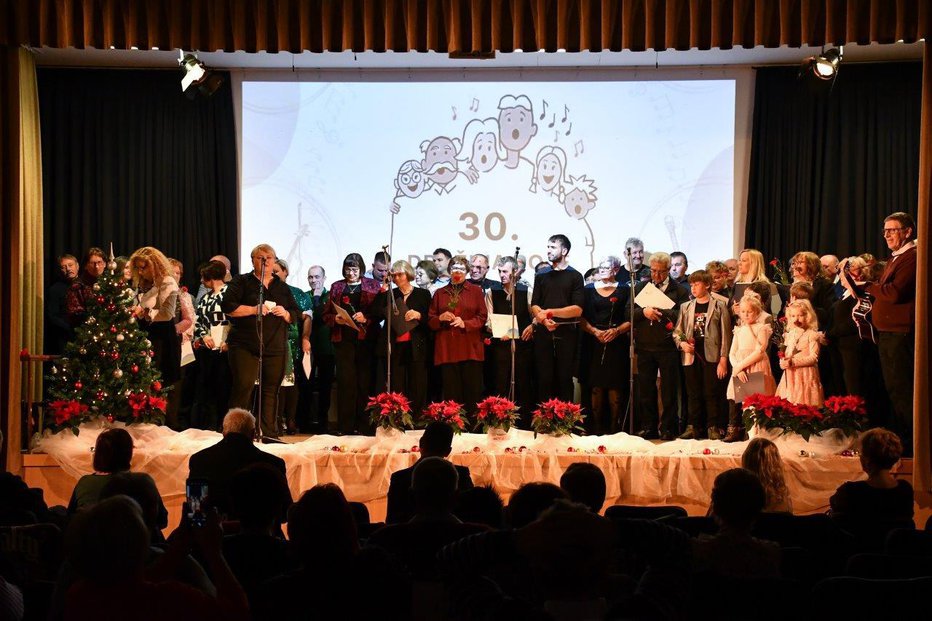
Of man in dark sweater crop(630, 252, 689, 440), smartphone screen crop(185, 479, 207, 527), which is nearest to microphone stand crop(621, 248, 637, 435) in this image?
man in dark sweater crop(630, 252, 689, 440)

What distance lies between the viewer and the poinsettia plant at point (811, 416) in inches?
286

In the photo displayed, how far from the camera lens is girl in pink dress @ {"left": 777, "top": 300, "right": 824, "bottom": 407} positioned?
7750 millimetres

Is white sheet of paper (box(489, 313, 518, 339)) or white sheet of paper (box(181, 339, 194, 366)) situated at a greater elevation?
white sheet of paper (box(489, 313, 518, 339))

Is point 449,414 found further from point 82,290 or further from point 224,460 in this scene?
point 82,290

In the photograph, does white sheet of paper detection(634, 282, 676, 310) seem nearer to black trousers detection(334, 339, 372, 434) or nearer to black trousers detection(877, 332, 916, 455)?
black trousers detection(877, 332, 916, 455)

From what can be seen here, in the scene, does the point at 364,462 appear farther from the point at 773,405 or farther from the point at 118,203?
the point at 118,203

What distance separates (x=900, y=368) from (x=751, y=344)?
113 cm

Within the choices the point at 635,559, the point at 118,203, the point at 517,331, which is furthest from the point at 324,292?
the point at 635,559

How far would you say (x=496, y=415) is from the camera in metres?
7.76

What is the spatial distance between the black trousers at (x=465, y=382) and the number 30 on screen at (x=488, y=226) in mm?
2254

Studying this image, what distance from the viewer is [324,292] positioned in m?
10.1

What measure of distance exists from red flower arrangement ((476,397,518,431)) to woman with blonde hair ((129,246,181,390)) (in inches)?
104

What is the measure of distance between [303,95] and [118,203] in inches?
90.4

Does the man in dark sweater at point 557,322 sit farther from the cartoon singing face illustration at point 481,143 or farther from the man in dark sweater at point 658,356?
the cartoon singing face illustration at point 481,143
